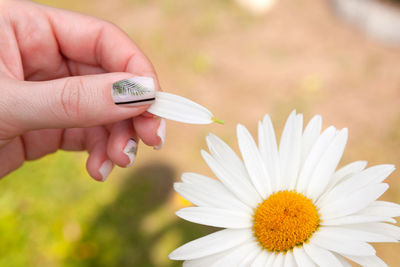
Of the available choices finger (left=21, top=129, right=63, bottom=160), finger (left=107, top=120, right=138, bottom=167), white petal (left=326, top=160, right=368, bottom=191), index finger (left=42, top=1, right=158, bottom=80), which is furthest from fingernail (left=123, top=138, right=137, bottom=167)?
white petal (left=326, top=160, right=368, bottom=191)

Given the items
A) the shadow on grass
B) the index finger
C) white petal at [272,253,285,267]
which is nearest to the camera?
white petal at [272,253,285,267]

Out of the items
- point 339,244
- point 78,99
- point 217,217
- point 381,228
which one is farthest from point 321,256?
point 78,99

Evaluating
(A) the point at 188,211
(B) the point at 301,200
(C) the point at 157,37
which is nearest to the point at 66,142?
(A) the point at 188,211

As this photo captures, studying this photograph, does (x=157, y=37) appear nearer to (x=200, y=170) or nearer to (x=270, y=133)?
(x=200, y=170)

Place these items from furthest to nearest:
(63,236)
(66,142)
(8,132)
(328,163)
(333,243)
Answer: (63,236) → (66,142) → (8,132) → (328,163) → (333,243)

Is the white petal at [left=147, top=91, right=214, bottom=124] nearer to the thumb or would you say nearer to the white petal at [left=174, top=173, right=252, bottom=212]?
the thumb

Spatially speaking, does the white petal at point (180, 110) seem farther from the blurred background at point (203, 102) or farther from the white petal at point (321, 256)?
the blurred background at point (203, 102)

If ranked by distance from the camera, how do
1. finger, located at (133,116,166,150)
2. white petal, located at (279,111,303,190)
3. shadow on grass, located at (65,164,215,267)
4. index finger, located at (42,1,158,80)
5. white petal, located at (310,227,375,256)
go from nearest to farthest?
white petal, located at (310,227,375,256) → white petal, located at (279,111,303,190) → finger, located at (133,116,166,150) → index finger, located at (42,1,158,80) → shadow on grass, located at (65,164,215,267)
